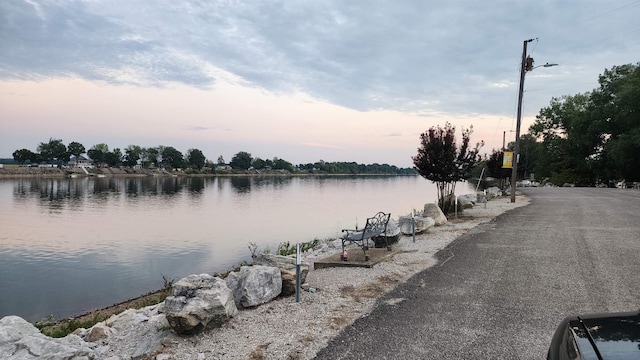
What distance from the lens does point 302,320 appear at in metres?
5.51

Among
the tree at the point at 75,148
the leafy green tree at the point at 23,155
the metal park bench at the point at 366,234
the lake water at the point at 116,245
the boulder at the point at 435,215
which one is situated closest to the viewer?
the metal park bench at the point at 366,234

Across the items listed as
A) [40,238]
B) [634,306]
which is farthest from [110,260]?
[634,306]

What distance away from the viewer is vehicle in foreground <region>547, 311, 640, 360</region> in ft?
7.52

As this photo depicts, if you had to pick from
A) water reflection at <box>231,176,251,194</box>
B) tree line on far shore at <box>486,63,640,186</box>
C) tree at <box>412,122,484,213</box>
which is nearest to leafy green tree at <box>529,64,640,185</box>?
tree line on far shore at <box>486,63,640,186</box>

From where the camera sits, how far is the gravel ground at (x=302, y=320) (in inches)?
182

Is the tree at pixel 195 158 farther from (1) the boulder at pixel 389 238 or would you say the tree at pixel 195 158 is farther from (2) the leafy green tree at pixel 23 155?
(1) the boulder at pixel 389 238

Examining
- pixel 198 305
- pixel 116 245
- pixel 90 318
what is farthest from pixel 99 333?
pixel 116 245

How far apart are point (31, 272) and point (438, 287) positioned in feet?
45.1

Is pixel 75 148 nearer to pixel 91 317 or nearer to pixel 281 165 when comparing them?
pixel 281 165

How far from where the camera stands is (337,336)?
496cm

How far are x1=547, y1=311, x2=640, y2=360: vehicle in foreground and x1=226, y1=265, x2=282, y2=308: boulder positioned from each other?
4.17 meters

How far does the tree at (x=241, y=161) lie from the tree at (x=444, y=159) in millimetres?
158328

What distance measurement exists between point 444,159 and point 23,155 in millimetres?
137275

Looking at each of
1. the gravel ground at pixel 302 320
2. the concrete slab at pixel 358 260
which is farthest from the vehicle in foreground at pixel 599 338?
the concrete slab at pixel 358 260
